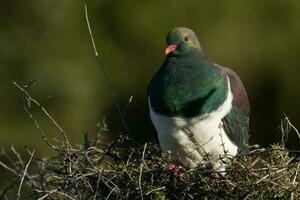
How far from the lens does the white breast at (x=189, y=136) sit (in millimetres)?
5441

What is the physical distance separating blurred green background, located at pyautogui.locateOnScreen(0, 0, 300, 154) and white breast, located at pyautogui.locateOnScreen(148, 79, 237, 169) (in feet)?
16.8

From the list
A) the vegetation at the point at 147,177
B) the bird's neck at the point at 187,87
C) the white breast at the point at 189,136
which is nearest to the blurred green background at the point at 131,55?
the bird's neck at the point at 187,87

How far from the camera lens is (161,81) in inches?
219

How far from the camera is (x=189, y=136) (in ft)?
17.9

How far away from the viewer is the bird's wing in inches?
223

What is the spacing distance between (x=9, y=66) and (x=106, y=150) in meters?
6.34

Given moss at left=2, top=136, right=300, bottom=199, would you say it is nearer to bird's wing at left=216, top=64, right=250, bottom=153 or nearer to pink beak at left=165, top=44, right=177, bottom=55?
bird's wing at left=216, top=64, right=250, bottom=153

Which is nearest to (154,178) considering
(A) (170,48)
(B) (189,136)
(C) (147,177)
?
(C) (147,177)

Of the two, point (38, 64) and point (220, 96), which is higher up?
point (220, 96)

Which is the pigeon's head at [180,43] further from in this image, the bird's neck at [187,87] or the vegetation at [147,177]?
the vegetation at [147,177]

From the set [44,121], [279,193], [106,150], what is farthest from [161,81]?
[44,121]

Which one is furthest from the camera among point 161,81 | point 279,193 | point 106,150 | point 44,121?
point 44,121

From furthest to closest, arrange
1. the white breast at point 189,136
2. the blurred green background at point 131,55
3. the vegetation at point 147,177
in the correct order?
1. the blurred green background at point 131,55
2. the white breast at point 189,136
3. the vegetation at point 147,177

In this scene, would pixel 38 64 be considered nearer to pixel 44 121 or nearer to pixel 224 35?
pixel 44 121
